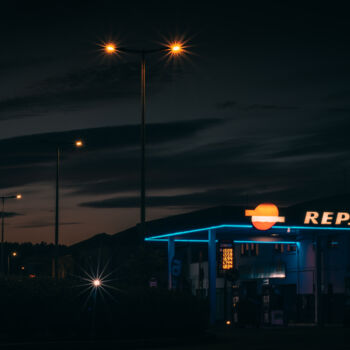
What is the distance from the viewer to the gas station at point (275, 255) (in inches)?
1507

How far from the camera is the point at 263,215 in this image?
37469mm

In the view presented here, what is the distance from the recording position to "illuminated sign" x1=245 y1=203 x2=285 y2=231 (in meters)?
37.3

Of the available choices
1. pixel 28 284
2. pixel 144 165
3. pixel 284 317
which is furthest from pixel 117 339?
pixel 284 317

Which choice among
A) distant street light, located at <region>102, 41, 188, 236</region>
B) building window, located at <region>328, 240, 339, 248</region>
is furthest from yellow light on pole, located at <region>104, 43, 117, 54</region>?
building window, located at <region>328, 240, 339, 248</region>

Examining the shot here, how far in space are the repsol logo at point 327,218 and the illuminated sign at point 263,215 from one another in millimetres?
2286

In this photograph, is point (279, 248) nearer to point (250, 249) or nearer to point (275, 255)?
point (275, 255)

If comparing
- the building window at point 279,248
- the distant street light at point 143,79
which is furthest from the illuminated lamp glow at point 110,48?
the building window at point 279,248

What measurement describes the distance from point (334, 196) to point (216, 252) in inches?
683

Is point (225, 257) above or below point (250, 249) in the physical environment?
below

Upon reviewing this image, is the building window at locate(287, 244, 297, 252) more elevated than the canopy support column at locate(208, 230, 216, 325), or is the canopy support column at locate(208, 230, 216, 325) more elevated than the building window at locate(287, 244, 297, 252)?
the building window at locate(287, 244, 297, 252)

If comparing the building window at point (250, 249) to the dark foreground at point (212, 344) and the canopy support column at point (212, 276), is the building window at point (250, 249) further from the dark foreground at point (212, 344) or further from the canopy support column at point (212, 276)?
the dark foreground at point (212, 344)

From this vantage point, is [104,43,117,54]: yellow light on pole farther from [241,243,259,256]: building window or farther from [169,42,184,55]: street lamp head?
[241,243,259,256]: building window

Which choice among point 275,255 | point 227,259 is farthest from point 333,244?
point 227,259

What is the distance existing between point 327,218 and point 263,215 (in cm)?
408
